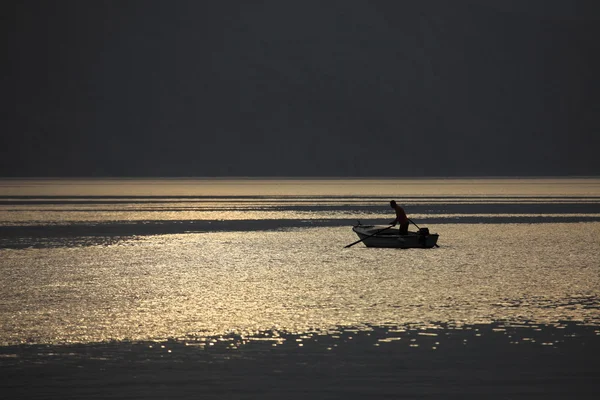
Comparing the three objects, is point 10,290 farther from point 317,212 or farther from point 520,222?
point 317,212

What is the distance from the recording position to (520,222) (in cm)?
6688

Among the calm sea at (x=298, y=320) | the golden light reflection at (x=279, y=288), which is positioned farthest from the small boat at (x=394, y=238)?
the calm sea at (x=298, y=320)

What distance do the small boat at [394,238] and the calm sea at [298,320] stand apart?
0.50m

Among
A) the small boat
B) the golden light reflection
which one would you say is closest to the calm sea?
the golden light reflection

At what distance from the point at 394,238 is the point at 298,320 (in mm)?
20773

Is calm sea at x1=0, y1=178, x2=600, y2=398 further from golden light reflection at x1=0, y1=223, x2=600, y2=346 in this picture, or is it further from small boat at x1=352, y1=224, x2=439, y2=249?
small boat at x1=352, y1=224, x2=439, y2=249

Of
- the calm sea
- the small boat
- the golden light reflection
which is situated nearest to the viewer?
the calm sea

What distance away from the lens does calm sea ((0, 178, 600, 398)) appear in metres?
17.7

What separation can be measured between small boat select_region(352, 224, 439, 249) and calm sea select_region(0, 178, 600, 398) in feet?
1.63

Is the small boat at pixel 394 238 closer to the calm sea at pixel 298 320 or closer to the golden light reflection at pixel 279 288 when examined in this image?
the golden light reflection at pixel 279 288

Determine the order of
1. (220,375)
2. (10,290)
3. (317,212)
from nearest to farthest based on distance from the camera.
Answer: (220,375)
(10,290)
(317,212)

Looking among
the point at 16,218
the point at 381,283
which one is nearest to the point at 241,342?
the point at 381,283

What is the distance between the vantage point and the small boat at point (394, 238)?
144 ft

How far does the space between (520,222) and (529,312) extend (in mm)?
42419
